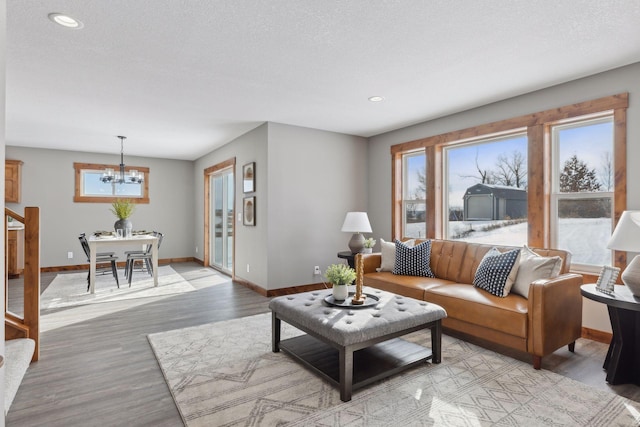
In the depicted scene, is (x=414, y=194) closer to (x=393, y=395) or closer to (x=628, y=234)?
(x=628, y=234)

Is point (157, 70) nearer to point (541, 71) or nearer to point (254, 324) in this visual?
point (254, 324)

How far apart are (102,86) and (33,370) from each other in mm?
2663

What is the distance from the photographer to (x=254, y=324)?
3.76 metres

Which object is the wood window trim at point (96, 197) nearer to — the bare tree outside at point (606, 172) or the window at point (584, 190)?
the window at point (584, 190)

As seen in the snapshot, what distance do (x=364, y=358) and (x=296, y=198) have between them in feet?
9.61

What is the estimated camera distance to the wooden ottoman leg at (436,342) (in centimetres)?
276

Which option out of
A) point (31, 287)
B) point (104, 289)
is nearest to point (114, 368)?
point (31, 287)

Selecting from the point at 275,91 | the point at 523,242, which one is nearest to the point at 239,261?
the point at 275,91

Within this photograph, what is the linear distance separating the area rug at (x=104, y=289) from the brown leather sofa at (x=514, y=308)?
3.62 m

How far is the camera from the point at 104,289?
5.46 metres

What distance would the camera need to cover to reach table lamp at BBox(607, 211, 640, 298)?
7.86ft

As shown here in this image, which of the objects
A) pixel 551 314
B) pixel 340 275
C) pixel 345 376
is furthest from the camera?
pixel 340 275

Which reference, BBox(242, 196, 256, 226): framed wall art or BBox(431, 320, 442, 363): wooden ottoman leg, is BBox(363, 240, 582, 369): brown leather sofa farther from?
BBox(242, 196, 256, 226): framed wall art

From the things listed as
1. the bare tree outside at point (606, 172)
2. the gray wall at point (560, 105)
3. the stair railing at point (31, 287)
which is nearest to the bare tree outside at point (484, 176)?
the gray wall at point (560, 105)
